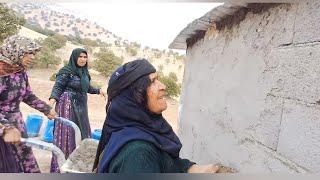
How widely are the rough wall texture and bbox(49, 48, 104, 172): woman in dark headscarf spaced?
1.69 meters

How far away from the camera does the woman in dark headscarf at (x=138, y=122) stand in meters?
1.62

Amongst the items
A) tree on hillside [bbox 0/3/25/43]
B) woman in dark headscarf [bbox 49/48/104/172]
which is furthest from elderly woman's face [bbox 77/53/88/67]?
tree on hillside [bbox 0/3/25/43]

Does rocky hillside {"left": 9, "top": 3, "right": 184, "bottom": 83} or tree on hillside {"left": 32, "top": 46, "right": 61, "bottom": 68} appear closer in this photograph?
tree on hillside {"left": 32, "top": 46, "right": 61, "bottom": 68}


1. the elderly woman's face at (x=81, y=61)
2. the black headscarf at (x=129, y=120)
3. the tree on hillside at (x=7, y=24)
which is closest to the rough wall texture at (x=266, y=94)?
the black headscarf at (x=129, y=120)

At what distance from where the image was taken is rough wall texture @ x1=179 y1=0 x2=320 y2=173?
170cm

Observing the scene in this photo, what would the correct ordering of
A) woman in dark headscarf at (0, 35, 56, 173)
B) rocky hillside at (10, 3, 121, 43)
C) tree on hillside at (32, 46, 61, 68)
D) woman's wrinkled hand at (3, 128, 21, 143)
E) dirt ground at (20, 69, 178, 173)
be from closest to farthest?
woman's wrinkled hand at (3, 128, 21, 143)
woman in dark headscarf at (0, 35, 56, 173)
dirt ground at (20, 69, 178, 173)
tree on hillside at (32, 46, 61, 68)
rocky hillside at (10, 3, 121, 43)

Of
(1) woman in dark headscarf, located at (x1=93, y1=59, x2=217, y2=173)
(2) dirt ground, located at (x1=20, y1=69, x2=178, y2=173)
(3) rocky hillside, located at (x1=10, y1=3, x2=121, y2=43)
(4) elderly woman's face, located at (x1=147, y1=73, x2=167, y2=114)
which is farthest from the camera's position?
(3) rocky hillside, located at (x1=10, y1=3, x2=121, y2=43)

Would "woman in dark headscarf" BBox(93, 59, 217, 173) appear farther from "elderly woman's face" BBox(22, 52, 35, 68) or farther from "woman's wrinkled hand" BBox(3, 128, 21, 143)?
"elderly woman's face" BBox(22, 52, 35, 68)

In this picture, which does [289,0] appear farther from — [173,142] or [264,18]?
[173,142]

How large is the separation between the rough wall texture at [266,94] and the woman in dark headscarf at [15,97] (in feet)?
4.38

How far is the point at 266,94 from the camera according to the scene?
213cm

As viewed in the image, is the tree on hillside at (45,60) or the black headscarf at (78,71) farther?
the tree on hillside at (45,60)

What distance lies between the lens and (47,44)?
22.9 meters

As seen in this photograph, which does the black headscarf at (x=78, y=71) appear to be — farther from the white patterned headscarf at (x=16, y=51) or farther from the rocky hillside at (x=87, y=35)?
the rocky hillside at (x=87, y=35)
